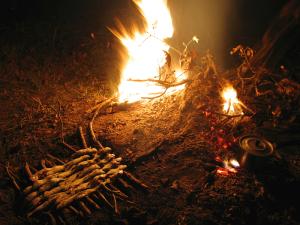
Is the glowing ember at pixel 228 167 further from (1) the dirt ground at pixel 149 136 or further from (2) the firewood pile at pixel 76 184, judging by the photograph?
(2) the firewood pile at pixel 76 184

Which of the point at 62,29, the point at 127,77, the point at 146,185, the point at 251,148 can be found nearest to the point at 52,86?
the point at 127,77

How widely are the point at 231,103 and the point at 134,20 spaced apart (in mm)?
3943

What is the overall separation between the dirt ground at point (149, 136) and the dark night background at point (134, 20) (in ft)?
0.78

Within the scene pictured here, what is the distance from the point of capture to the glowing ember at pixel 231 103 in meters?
5.43

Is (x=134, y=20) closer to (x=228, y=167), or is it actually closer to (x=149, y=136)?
(x=149, y=136)

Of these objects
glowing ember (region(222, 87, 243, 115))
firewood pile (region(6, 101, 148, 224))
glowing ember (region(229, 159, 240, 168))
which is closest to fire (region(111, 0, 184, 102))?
glowing ember (region(222, 87, 243, 115))

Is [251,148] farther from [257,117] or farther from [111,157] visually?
[111,157]

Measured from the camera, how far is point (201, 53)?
23.5 feet

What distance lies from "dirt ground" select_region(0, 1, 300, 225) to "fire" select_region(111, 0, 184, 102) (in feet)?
1.07

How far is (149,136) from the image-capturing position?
5121mm

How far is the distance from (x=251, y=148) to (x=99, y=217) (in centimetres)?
227

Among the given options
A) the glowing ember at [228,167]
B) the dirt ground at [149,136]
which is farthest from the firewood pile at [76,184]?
the glowing ember at [228,167]

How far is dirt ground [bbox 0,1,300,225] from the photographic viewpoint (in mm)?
3814

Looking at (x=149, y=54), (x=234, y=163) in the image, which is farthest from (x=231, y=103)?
(x=149, y=54)
